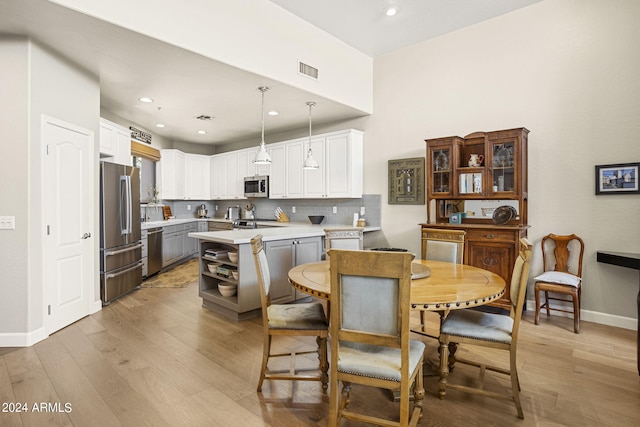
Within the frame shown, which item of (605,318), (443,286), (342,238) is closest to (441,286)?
(443,286)

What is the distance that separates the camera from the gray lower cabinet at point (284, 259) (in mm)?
3898

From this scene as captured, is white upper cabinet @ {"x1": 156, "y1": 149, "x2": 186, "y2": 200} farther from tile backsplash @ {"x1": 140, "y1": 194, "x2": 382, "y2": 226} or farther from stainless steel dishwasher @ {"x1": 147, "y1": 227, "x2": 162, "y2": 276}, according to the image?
stainless steel dishwasher @ {"x1": 147, "y1": 227, "x2": 162, "y2": 276}

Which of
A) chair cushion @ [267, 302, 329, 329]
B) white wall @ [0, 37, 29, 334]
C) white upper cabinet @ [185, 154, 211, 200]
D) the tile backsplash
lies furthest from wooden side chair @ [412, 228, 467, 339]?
white upper cabinet @ [185, 154, 211, 200]

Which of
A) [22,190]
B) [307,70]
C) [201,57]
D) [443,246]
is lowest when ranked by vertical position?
[443,246]

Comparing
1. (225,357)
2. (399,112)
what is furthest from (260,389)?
(399,112)

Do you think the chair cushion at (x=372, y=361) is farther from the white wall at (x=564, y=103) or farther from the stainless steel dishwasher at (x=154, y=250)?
the stainless steel dishwasher at (x=154, y=250)

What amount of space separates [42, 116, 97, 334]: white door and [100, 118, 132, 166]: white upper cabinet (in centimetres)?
74

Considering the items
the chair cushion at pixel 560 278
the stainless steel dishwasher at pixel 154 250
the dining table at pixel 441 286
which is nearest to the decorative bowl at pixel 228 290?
the dining table at pixel 441 286

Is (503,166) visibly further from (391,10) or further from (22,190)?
(22,190)

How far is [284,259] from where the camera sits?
4004 mm

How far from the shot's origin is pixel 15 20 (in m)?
2.68

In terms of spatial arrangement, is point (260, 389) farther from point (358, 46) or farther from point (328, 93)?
point (358, 46)

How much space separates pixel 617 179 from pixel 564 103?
0.96m

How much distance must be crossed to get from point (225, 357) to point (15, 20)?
3.14 metres
